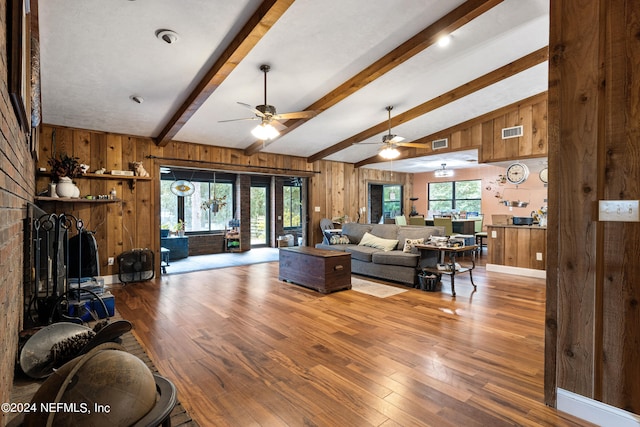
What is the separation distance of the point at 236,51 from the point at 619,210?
3313 mm

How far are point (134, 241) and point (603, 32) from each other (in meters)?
6.28

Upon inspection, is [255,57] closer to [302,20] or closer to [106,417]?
[302,20]

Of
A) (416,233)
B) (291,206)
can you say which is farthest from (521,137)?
(291,206)

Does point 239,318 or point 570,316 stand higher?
point 570,316

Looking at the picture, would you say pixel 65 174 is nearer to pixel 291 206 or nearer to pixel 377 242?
pixel 377 242

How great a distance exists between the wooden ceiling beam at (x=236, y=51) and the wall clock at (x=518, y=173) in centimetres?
554

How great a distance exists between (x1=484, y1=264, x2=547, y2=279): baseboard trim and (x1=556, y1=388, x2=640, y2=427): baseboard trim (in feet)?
13.9

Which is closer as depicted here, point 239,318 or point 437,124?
point 239,318

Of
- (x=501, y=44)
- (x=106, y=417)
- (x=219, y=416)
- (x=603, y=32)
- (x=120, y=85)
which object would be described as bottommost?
(x=219, y=416)

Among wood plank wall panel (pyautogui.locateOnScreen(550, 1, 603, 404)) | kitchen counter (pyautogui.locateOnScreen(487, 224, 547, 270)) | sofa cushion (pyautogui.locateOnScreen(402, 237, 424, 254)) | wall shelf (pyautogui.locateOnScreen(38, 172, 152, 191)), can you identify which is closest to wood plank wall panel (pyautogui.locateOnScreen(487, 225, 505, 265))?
kitchen counter (pyautogui.locateOnScreen(487, 224, 547, 270))

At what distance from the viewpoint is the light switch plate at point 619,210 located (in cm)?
165

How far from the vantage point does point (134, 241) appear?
5426 mm

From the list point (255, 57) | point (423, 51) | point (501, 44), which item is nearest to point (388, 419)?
point (255, 57)

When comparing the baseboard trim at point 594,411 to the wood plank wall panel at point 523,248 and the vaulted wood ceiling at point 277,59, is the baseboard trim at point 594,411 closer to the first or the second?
the vaulted wood ceiling at point 277,59
